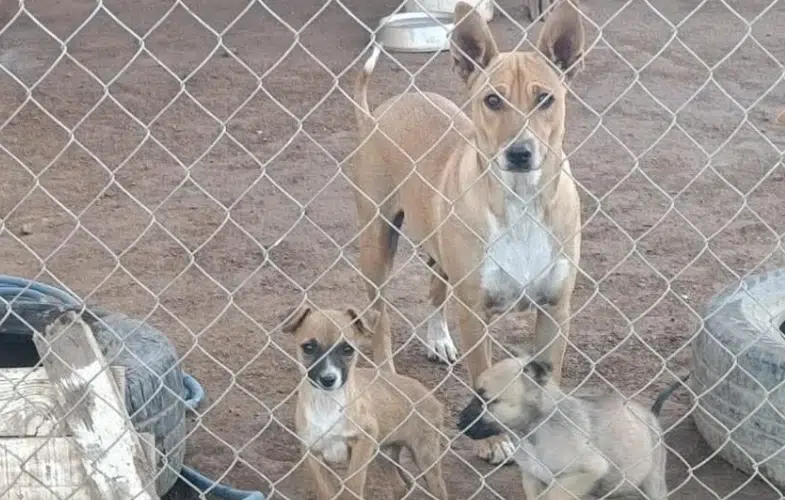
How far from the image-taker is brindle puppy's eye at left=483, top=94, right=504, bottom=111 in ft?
12.4

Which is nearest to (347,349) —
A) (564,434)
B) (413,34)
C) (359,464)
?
(359,464)

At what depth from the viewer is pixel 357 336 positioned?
393cm

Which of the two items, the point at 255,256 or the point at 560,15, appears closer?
the point at 560,15

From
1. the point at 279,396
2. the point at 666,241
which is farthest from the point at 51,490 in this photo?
the point at 666,241

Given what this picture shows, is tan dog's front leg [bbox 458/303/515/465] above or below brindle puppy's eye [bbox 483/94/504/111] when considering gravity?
below

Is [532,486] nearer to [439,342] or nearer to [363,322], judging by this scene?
[363,322]

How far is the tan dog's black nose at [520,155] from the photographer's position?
3695 mm

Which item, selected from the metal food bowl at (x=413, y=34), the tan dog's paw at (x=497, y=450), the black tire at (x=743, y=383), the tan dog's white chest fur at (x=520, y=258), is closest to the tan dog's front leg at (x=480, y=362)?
the tan dog's paw at (x=497, y=450)

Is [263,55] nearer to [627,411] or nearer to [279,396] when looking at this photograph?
[279,396]

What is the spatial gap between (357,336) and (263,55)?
5.91 metres

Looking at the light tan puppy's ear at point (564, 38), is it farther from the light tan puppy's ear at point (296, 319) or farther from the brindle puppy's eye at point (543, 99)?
the light tan puppy's ear at point (296, 319)

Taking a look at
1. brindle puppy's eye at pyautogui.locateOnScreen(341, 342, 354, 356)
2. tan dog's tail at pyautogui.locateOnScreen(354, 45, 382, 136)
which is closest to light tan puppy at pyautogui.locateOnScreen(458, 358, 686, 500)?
brindle puppy's eye at pyautogui.locateOnScreen(341, 342, 354, 356)

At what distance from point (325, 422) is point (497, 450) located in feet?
2.38

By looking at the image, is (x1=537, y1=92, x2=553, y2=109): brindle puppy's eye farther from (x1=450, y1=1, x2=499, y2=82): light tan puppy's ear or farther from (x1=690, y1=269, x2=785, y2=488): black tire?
(x1=690, y1=269, x2=785, y2=488): black tire
